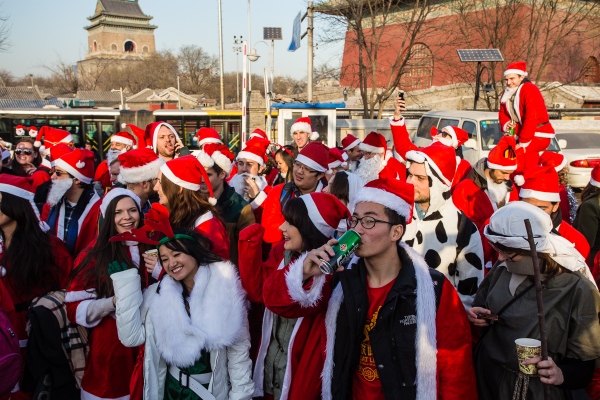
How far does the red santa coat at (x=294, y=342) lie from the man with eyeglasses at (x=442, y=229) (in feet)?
→ 3.75

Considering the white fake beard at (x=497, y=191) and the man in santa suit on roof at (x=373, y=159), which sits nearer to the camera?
the white fake beard at (x=497, y=191)

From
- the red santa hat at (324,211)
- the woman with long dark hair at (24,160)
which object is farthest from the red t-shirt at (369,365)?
the woman with long dark hair at (24,160)

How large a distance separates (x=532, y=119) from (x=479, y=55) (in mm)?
10590

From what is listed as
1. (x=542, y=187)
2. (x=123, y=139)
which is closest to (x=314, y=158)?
(x=542, y=187)

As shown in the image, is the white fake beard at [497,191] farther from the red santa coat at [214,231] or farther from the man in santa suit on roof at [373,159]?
the red santa coat at [214,231]

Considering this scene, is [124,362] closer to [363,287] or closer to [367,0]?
[363,287]

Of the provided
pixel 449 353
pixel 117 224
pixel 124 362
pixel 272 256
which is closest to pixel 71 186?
pixel 117 224

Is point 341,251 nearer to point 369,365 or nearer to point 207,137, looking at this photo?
point 369,365

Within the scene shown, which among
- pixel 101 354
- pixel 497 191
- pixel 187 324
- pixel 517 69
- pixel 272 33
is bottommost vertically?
pixel 101 354

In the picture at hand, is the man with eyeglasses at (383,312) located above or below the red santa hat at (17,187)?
below

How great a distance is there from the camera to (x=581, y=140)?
1488cm

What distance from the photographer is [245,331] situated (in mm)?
3137

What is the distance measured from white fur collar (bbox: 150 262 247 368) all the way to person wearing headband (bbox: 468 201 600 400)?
134 cm

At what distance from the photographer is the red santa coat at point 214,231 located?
3.66 m
